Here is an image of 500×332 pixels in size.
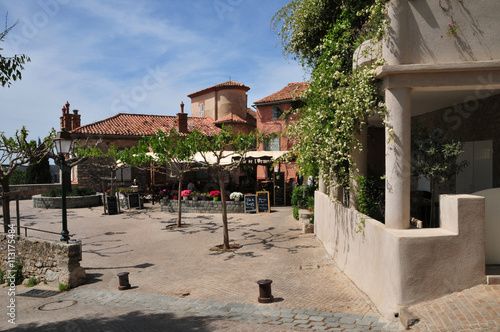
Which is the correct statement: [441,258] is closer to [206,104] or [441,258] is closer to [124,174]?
[124,174]

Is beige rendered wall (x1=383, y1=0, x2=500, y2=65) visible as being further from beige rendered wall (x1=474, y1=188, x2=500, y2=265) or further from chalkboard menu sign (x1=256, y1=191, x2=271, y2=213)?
chalkboard menu sign (x1=256, y1=191, x2=271, y2=213)

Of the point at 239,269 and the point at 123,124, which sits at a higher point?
the point at 123,124

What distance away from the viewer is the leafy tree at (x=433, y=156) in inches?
250

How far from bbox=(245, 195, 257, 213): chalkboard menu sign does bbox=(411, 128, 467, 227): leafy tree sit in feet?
36.9

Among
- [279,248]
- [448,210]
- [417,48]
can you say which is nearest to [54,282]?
[279,248]

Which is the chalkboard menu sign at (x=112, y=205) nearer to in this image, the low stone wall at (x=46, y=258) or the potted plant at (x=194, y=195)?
the potted plant at (x=194, y=195)

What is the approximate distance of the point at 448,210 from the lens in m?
5.33

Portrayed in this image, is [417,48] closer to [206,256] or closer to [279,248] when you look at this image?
[279,248]

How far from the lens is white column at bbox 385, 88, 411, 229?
18.6ft

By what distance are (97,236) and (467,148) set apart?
12569 mm

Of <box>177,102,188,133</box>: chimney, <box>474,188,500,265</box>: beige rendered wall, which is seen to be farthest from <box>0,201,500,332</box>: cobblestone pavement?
<box>177,102,188,133</box>: chimney

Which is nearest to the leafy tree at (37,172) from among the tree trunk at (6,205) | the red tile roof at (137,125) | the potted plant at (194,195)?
the red tile roof at (137,125)

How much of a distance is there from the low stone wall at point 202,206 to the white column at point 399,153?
12869 mm

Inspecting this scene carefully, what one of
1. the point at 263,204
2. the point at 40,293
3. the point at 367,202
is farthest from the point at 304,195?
the point at 40,293
